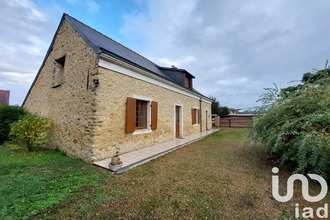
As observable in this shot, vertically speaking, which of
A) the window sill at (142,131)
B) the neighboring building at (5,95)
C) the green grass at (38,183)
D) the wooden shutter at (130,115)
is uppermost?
the neighboring building at (5,95)

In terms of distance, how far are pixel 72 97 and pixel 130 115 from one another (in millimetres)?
2306

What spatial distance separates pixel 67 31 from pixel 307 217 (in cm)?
874

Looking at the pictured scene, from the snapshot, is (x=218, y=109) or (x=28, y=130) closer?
(x=28, y=130)

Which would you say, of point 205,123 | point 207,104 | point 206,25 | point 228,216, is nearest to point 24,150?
point 228,216

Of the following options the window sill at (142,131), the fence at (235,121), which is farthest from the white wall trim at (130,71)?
the fence at (235,121)

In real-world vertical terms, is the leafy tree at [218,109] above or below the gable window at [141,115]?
above

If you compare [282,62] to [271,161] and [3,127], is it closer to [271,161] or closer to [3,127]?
[271,161]

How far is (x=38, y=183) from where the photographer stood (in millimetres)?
2457

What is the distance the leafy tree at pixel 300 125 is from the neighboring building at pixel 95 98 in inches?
170

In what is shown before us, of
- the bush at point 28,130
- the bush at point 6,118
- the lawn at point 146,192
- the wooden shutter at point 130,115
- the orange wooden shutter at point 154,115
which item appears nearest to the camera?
the lawn at point 146,192

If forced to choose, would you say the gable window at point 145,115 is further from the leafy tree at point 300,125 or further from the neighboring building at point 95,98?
the leafy tree at point 300,125

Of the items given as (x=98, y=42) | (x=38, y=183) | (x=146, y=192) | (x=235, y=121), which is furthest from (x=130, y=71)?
(x=235, y=121)

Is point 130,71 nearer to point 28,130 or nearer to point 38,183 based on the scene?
point 38,183

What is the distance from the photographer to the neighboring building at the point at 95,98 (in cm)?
384
